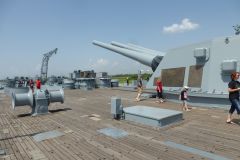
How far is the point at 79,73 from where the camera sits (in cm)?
3309

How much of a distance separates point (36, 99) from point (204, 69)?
7672mm

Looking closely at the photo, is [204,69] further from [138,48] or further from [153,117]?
[138,48]

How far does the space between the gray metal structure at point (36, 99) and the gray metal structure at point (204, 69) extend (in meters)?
5.99

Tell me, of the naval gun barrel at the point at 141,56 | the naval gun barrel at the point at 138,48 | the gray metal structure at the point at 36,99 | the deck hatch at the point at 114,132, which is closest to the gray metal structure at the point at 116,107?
the deck hatch at the point at 114,132

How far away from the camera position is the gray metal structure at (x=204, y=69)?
1054cm

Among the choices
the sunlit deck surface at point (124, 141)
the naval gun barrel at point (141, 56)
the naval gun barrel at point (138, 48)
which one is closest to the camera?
the sunlit deck surface at point (124, 141)

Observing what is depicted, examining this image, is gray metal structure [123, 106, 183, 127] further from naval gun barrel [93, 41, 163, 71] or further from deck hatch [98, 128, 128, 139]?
naval gun barrel [93, 41, 163, 71]

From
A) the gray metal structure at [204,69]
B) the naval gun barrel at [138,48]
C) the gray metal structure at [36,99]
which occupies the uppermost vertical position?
the naval gun barrel at [138,48]

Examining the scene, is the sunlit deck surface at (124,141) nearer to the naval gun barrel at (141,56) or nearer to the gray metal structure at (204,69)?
the gray metal structure at (204,69)

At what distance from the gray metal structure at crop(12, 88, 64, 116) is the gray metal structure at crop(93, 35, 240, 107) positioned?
19.7 feet

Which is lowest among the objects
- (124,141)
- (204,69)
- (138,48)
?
(124,141)

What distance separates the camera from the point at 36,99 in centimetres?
1011

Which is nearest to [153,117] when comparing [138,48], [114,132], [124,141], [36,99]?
[114,132]

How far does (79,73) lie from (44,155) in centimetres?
2820
